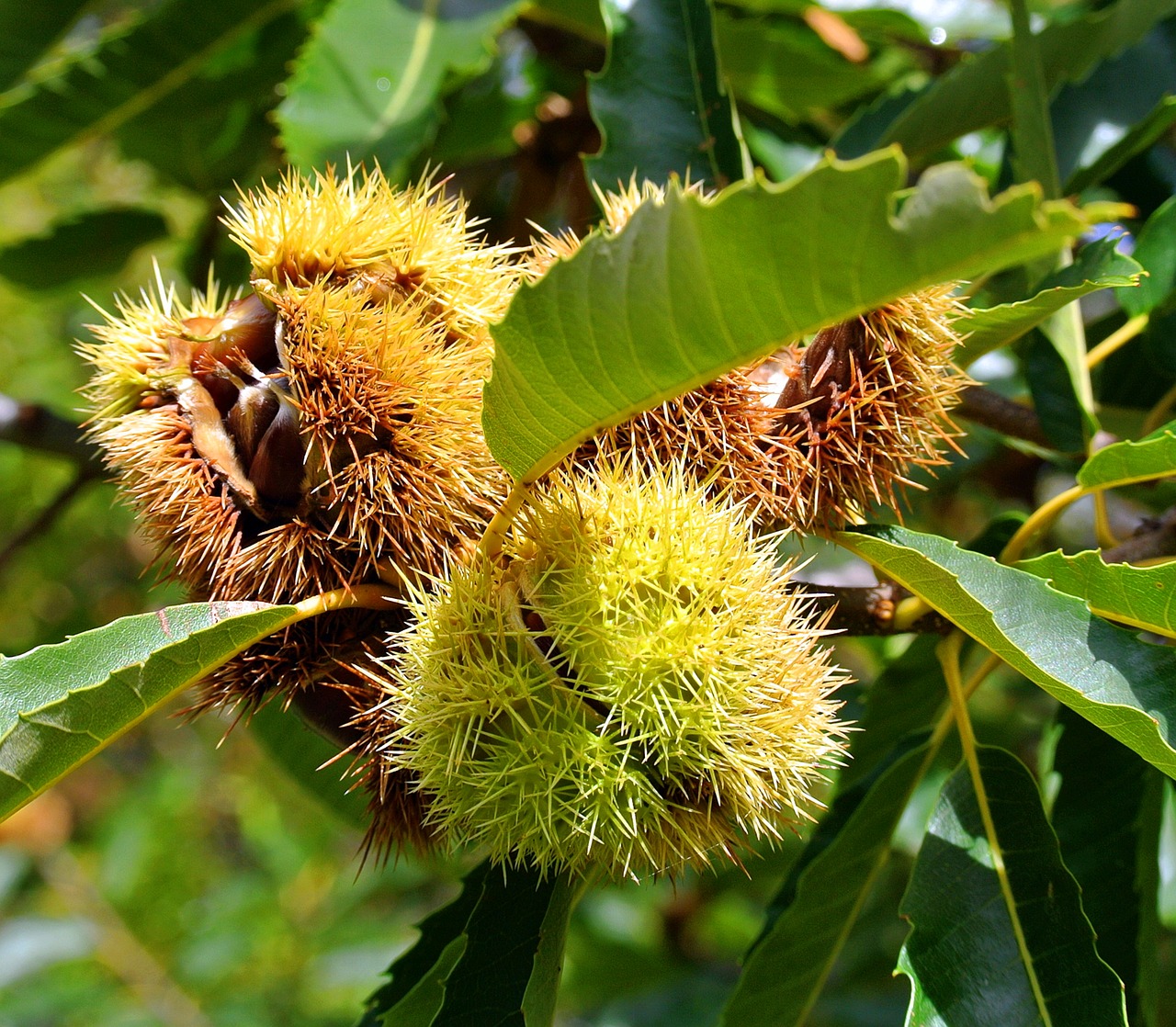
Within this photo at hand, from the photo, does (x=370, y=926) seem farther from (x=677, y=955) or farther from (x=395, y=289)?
(x=395, y=289)

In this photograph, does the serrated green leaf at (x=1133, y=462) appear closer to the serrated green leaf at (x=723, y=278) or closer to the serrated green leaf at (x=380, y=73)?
the serrated green leaf at (x=723, y=278)

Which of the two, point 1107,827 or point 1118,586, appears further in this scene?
point 1107,827

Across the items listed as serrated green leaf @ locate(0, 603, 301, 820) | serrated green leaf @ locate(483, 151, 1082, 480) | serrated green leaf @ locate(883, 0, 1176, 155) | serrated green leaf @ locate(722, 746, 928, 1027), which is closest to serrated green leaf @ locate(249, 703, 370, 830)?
serrated green leaf @ locate(722, 746, 928, 1027)

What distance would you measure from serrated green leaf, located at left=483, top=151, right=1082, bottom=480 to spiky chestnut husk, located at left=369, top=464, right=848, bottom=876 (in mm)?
92

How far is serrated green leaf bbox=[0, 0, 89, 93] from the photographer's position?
66.8 inches

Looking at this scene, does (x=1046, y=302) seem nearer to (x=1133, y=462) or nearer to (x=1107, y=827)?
(x=1133, y=462)

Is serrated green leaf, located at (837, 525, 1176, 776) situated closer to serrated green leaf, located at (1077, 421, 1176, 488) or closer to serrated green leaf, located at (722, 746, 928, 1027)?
serrated green leaf, located at (1077, 421, 1176, 488)

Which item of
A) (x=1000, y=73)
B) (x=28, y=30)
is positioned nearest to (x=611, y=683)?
(x=1000, y=73)

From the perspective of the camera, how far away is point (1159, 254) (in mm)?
1309

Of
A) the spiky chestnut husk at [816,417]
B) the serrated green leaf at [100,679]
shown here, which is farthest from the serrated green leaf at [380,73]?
the serrated green leaf at [100,679]

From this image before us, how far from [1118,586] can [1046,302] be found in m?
0.26

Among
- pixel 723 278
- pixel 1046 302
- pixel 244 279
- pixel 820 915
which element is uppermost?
pixel 723 278

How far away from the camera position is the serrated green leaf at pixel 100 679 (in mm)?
767

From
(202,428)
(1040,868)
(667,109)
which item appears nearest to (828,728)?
(1040,868)
